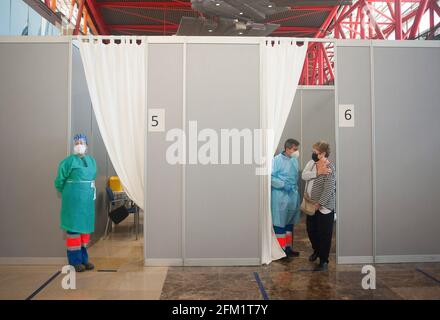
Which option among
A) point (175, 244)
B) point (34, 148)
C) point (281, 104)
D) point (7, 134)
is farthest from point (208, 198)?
point (7, 134)

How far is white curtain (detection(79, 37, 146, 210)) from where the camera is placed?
347 centimetres

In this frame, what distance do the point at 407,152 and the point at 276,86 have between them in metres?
1.64

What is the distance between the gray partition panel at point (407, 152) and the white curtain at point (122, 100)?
259cm

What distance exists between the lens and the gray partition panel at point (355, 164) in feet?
11.7

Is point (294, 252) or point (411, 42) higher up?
point (411, 42)

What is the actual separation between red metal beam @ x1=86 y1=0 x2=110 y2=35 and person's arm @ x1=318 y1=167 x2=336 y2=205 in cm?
786

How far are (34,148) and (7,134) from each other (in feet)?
1.08

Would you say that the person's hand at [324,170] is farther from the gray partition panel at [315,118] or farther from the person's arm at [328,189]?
the gray partition panel at [315,118]

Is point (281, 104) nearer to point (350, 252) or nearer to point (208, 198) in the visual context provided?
point (208, 198)

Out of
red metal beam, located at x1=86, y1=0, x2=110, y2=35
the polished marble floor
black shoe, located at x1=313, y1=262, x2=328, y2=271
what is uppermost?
red metal beam, located at x1=86, y1=0, x2=110, y2=35

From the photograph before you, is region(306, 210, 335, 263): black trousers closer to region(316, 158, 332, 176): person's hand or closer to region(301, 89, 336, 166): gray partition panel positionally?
region(316, 158, 332, 176): person's hand

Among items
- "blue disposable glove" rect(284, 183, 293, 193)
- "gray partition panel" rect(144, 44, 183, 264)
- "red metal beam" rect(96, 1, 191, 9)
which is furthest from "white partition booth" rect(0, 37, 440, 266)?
"red metal beam" rect(96, 1, 191, 9)

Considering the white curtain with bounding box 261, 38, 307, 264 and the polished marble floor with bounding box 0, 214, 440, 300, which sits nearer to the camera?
the polished marble floor with bounding box 0, 214, 440, 300

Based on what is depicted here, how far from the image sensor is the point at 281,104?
11.6ft
